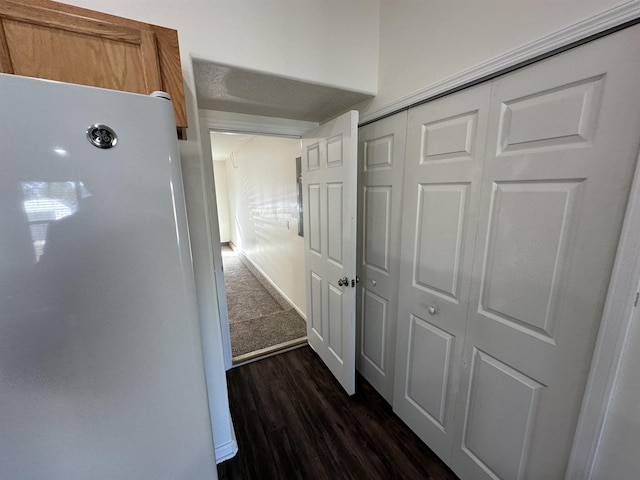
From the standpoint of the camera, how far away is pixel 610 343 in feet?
2.43

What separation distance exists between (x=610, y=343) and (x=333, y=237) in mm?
1298

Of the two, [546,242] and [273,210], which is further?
[273,210]

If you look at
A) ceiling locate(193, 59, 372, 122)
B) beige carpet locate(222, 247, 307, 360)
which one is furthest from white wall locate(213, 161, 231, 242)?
ceiling locate(193, 59, 372, 122)

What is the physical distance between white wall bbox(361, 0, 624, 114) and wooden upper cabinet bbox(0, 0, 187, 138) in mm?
1073

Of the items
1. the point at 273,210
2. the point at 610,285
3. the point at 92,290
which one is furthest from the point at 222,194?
the point at 610,285

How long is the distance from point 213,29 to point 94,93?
867 millimetres

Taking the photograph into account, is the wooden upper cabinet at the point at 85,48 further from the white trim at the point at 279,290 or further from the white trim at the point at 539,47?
the white trim at the point at 279,290

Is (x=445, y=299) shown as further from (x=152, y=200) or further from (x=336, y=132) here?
(x=152, y=200)

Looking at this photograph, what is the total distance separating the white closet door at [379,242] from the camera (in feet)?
4.79

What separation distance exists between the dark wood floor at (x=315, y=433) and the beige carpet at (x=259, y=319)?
0.36 m

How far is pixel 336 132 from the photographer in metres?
1.59

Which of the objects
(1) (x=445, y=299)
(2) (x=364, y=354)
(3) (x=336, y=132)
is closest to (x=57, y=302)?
(1) (x=445, y=299)

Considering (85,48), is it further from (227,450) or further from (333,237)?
(227,450)

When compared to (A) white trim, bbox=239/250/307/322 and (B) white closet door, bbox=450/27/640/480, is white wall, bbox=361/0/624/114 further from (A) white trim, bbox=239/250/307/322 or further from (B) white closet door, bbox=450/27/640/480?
(A) white trim, bbox=239/250/307/322
